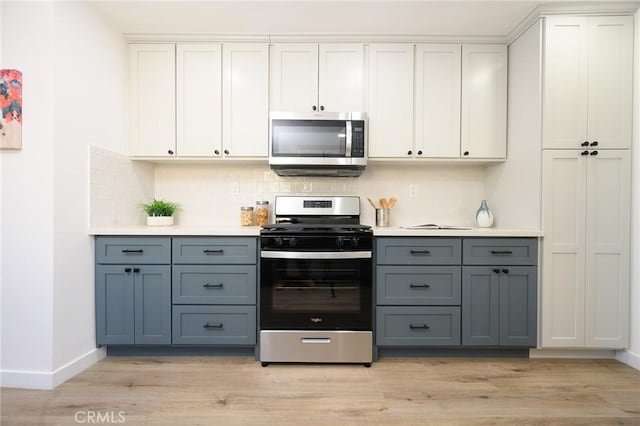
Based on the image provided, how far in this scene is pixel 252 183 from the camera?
301 centimetres

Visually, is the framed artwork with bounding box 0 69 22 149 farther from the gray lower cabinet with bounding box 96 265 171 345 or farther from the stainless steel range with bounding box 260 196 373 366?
the stainless steel range with bounding box 260 196 373 366

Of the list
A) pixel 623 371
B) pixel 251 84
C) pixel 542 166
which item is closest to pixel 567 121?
pixel 542 166

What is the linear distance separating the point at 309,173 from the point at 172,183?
1272 millimetres

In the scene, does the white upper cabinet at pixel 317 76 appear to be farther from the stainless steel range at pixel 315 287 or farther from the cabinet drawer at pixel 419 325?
the cabinet drawer at pixel 419 325

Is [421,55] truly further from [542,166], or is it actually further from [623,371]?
[623,371]

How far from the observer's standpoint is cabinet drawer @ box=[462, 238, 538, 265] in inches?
91.0

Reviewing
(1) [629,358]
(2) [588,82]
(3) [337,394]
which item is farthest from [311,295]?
(2) [588,82]

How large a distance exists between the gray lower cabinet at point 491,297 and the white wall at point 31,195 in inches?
105

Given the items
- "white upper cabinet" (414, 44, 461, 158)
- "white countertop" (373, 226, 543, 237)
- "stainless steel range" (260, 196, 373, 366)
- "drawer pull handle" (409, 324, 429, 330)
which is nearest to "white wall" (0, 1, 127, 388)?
"stainless steel range" (260, 196, 373, 366)

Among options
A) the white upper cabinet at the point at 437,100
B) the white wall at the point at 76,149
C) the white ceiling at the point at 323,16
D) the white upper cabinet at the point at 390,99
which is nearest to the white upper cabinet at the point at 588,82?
the white ceiling at the point at 323,16

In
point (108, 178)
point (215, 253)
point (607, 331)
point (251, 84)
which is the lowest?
point (607, 331)

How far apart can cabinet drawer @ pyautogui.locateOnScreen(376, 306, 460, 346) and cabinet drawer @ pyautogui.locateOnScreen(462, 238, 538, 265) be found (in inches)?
15.5

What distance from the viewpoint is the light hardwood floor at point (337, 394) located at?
1.70 metres

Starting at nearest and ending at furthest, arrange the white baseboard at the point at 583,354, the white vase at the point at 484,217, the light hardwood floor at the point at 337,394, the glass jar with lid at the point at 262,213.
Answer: the light hardwood floor at the point at 337,394 < the white baseboard at the point at 583,354 < the white vase at the point at 484,217 < the glass jar with lid at the point at 262,213
